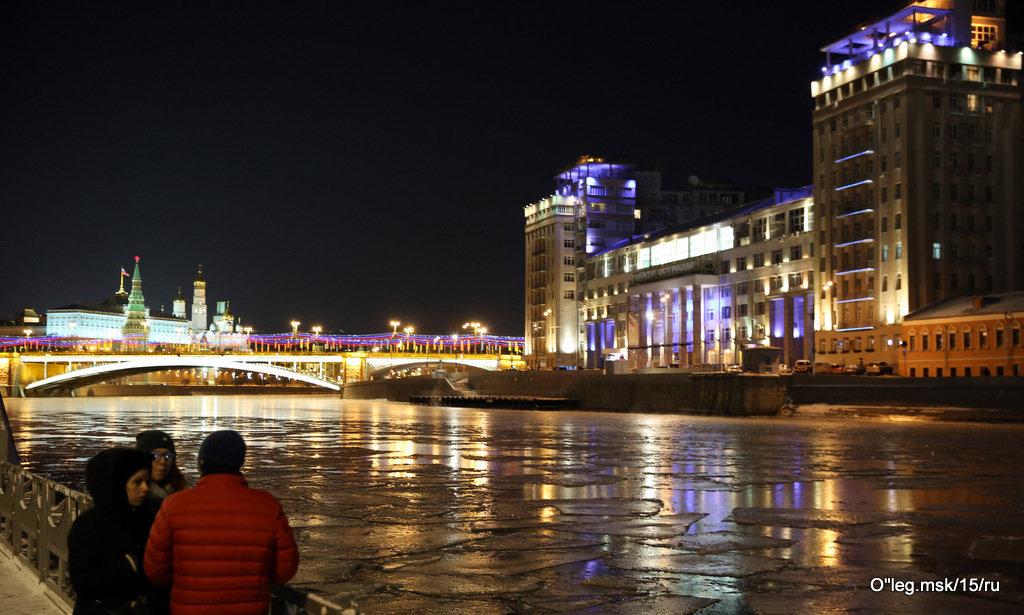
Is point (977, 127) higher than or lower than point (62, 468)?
higher

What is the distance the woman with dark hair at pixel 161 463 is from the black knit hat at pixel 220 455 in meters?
1.45

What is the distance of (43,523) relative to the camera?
419 inches

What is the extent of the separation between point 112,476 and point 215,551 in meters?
0.92

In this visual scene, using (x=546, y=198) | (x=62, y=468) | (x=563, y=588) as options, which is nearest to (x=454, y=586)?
(x=563, y=588)

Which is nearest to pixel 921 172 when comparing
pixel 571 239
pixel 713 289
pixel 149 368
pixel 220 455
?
pixel 713 289

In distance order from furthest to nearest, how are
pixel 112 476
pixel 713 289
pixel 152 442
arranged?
pixel 713 289 < pixel 152 442 < pixel 112 476

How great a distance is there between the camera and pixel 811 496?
20984mm

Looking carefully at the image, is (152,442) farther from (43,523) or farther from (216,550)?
(43,523)

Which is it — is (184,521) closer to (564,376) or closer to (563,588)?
(563,588)

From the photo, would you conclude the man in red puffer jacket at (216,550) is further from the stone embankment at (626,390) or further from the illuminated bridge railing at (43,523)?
the stone embankment at (626,390)

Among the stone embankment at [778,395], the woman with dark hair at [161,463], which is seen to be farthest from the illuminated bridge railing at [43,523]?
the stone embankment at [778,395]

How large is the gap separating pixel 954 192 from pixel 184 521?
292 ft

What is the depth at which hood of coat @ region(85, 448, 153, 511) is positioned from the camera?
22.0 ft

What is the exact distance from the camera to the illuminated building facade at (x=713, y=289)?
101250mm
